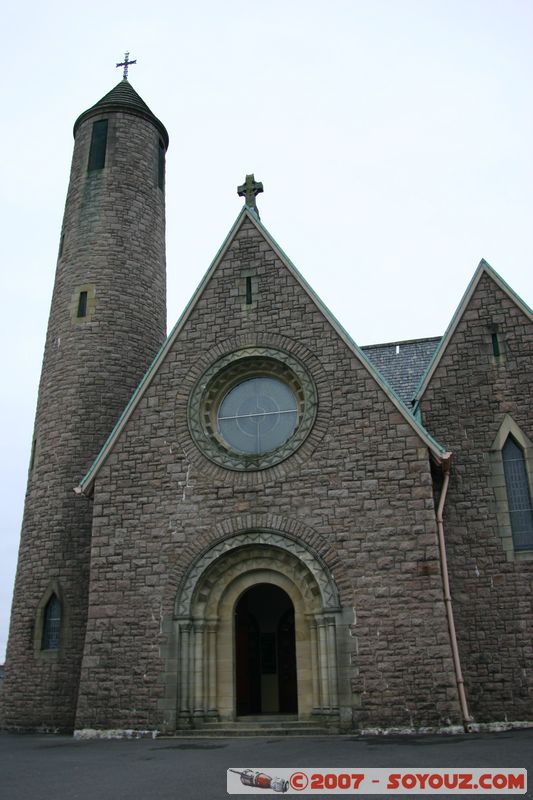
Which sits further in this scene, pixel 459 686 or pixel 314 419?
pixel 314 419

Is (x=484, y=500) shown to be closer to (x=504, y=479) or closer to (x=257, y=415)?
(x=504, y=479)

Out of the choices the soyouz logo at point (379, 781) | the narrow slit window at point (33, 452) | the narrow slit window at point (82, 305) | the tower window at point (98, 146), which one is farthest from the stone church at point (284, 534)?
the tower window at point (98, 146)

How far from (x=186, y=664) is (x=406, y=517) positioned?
18.1 feet

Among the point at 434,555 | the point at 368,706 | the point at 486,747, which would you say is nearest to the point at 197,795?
the point at 486,747

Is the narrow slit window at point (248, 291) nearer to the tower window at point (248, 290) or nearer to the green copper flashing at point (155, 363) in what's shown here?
the tower window at point (248, 290)

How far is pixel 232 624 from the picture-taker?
1703 cm

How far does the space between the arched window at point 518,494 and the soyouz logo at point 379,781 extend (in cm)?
869

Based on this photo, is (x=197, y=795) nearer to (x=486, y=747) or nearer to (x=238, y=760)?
(x=238, y=760)

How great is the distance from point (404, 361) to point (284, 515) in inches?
283

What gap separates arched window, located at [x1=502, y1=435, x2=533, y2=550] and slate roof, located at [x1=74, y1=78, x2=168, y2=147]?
54.4ft

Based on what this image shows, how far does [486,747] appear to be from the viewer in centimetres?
1139

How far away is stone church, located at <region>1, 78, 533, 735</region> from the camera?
15656mm

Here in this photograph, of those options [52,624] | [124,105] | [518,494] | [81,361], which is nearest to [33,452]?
[81,361]

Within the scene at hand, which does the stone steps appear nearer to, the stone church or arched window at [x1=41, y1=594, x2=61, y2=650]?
the stone church
